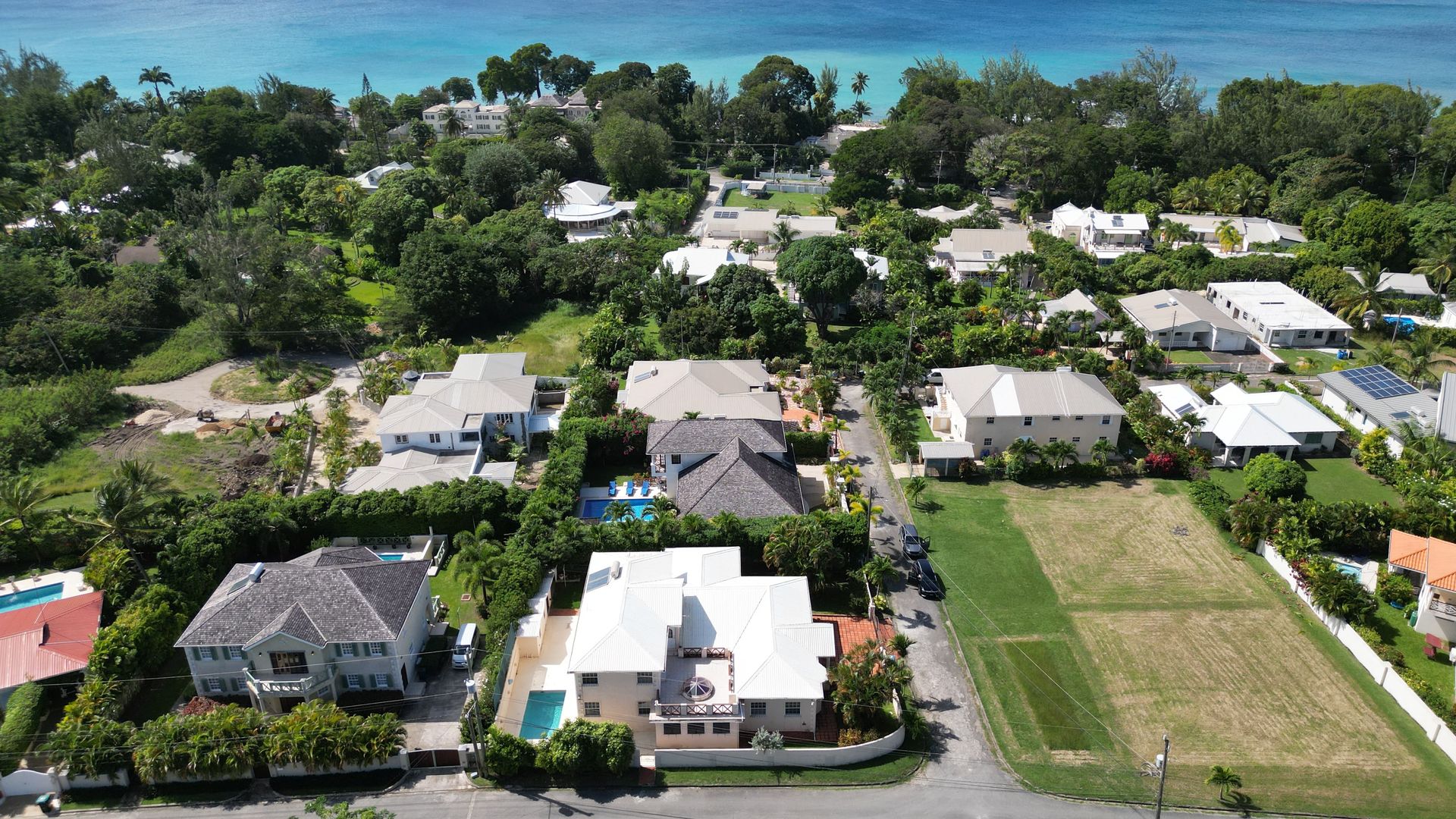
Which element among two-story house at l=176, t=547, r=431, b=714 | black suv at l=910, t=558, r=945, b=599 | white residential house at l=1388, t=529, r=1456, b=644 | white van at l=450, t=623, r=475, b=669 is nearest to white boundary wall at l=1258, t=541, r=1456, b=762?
white residential house at l=1388, t=529, r=1456, b=644

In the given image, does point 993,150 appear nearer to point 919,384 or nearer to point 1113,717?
point 919,384

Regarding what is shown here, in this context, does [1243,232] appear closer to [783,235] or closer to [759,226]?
[783,235]

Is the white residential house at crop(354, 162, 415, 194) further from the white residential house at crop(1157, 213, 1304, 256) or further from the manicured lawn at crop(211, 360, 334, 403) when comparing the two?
the white residential house at crop(1157, 213, 1304, 256)

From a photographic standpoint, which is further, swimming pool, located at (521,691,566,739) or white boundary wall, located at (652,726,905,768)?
swimming pool, located at (521,691,566,739)

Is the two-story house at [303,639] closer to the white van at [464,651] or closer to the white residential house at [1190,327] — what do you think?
the white van at [464,651]

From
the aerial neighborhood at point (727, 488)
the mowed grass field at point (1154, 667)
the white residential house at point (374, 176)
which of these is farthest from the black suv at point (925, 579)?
the white residential house at point (374, 176)
